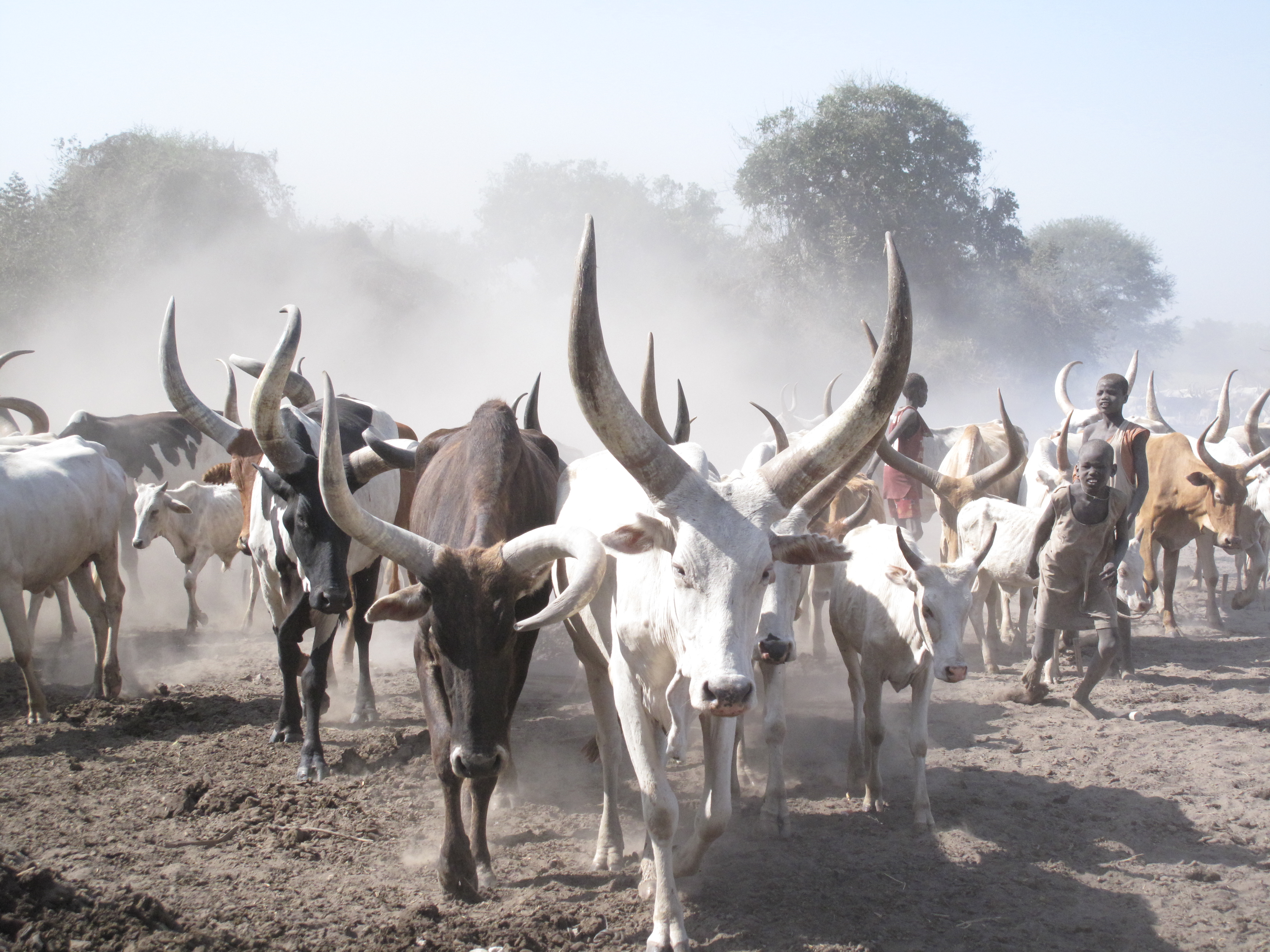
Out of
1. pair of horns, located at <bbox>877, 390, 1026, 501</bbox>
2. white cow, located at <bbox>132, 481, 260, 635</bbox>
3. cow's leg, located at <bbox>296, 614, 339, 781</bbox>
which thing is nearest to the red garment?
pair of horns, located at <bbox>877, 390, 1026, 501</bbox>

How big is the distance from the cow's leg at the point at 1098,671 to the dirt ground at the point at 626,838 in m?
0.15

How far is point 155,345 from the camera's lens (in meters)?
24.7

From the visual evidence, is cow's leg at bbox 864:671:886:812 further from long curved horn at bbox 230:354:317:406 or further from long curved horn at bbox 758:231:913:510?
long curved horn at bbox 230:354:317:406

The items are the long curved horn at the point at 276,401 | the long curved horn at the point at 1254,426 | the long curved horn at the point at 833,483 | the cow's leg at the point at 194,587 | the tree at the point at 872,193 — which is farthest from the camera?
the tree at the point at 872,193

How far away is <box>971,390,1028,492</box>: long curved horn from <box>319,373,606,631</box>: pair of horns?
4.13 meters

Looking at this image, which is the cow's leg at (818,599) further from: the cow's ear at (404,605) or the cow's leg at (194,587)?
the cow's leg at (194,587)

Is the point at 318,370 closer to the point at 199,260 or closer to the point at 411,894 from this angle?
the point at 199,260

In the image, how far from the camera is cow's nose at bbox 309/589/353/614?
5102 mm

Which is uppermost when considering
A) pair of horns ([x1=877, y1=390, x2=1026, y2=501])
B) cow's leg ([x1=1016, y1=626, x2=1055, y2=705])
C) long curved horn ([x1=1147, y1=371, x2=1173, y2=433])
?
long curved horn ([x1=1147, y1=371, x2=1173, y2=433])

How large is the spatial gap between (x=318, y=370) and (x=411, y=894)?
25408 millimetres

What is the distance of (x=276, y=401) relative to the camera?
15.5 feet

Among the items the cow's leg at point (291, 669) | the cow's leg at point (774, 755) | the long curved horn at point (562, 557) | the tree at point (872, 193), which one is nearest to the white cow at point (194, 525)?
the cow's leg at point (291, 669)

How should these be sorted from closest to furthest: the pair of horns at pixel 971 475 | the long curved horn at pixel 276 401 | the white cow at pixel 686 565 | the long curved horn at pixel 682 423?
the white cow at pixel 686 565
the long curved horn at pixel 276 401
the long curved horn at pixel 682 423
the pair of horns at pixel 971 475

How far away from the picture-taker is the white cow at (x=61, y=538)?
6.41 m
